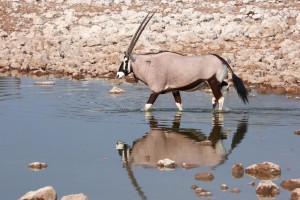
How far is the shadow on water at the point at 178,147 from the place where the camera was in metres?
9.05

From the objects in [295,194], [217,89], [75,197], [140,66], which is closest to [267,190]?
[295,194]

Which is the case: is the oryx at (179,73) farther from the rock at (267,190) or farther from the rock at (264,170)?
the rock at (267,190)

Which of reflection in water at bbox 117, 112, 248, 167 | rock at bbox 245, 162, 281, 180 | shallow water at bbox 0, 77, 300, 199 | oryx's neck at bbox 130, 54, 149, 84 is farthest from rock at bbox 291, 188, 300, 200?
oryx's neck at bbox 130, 54, 149, 84

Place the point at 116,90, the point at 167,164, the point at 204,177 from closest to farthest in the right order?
the point at 204,177 < the point at 167,164 < the point at 116,90

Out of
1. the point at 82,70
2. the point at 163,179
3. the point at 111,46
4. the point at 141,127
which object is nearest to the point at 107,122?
the point at 141,127

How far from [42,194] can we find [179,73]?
681 centimetres

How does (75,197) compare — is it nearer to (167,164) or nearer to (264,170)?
(167,164)

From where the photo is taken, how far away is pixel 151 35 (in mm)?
24594

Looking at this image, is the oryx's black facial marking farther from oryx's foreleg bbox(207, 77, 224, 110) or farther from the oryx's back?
oryx's foreleg bbox(207, 77, 224, 110)

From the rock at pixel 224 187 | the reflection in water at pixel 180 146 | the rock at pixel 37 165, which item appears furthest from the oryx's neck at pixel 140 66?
the rock at pixel 224 187

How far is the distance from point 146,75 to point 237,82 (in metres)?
1.62

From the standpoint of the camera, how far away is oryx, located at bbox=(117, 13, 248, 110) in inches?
535

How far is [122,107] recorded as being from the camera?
14.1 metres

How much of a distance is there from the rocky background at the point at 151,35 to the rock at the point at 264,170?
27.2 feet
